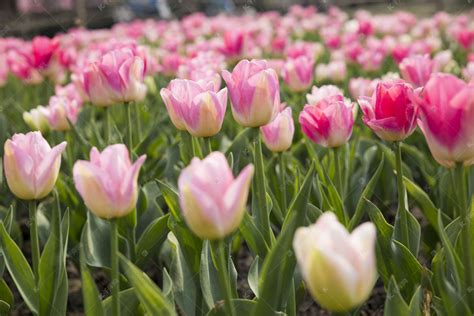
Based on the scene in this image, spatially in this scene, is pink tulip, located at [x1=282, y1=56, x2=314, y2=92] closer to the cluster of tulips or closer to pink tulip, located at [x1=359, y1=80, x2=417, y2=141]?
the cluster of tulips

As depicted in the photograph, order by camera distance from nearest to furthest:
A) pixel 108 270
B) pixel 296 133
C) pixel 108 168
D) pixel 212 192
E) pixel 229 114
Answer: pixel 212 192, pixel 108 168, pixel 108 270, pixel 296 133, pixel 229 114

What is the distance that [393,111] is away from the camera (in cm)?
146

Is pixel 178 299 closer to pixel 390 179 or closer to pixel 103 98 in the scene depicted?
pixel 103 98

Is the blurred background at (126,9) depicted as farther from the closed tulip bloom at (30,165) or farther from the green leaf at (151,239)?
the closed tulip bloom at (30,165)

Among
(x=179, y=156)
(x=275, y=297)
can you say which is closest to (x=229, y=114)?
(x=179, y=156)

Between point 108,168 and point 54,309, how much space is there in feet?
1.54

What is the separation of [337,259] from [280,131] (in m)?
1.04

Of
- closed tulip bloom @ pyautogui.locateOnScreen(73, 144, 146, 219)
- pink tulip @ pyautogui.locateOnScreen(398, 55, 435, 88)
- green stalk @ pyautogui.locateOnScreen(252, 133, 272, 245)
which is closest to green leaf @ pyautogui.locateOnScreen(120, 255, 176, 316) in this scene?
closed tulip bloom @ pyautogui.locateOnScreen(73, 144, 146, 219)

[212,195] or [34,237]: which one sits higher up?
[212,195]

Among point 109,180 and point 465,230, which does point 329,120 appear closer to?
point 465,230

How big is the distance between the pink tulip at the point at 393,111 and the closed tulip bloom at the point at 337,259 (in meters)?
0.62

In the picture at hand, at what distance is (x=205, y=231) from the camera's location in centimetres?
98

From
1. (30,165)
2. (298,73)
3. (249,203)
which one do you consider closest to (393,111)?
(30,165)

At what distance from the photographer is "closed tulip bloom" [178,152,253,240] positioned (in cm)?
95
